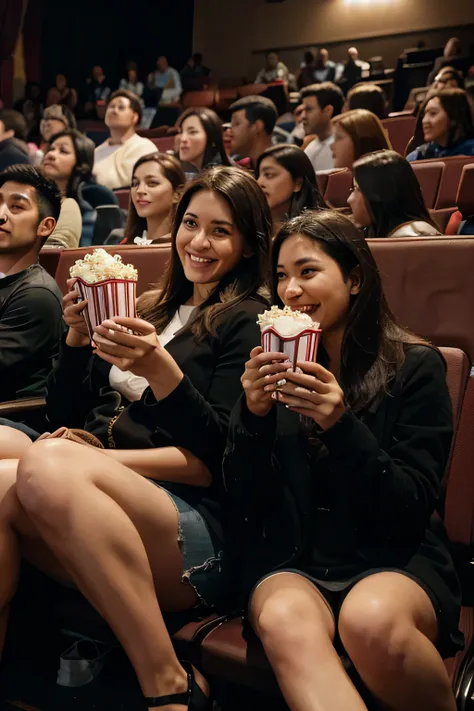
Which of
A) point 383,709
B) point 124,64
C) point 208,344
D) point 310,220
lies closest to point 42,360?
point 208,344

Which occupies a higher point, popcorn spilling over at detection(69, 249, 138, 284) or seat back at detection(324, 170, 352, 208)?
seat back at detection(324, 170, 352, 208)

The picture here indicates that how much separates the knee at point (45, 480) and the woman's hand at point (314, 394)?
297 millimetres

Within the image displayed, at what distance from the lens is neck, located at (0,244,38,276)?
1702 mm

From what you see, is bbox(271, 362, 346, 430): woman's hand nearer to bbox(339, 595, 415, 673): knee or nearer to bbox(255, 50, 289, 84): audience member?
bbox(339, 595, 415, 673): knee

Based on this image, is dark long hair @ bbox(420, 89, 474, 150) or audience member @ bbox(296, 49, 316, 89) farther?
audience member @ bbox(296, 49, 316, 89)

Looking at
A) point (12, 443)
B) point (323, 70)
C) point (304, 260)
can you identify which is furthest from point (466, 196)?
point (323, 70)

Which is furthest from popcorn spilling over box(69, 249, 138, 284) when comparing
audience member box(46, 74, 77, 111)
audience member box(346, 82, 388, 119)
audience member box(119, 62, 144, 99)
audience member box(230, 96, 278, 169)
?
audience member box(119, 62, 144, 99)

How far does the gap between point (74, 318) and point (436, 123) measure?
8.17 ft

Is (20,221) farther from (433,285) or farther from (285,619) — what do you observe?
(285,619)

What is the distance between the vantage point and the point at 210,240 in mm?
1292

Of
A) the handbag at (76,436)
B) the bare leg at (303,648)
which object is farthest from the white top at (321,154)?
the bare leg at (303,648)

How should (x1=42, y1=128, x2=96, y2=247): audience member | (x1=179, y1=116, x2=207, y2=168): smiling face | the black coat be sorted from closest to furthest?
the black coat < (x1=42, y1=128, x2=96, y2=247): audience member < (x1=179, y1=116, x2=207, y2=168): smiling face

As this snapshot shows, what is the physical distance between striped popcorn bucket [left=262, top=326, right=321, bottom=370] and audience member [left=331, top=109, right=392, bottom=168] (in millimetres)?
2073

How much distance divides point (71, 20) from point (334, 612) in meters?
9.50
